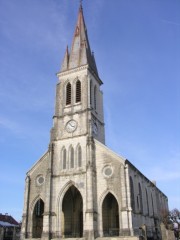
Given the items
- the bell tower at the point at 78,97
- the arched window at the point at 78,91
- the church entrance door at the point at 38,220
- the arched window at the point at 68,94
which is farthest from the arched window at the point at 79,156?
the arched window at the point at 68,94

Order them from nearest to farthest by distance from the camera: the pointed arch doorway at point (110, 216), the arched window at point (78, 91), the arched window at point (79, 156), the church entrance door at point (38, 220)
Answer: the pointed arch doorway at point (110, 216) < the arched window at point (79, 156) < the church entrance door at point (38, 220) < the arched window at point (78, 91)

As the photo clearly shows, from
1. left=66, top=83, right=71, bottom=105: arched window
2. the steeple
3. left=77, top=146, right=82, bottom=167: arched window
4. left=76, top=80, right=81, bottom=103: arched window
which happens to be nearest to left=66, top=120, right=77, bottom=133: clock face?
left=77, top=146, right=82, bottom=167: arched window

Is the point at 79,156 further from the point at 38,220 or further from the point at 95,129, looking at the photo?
the point at 38,220

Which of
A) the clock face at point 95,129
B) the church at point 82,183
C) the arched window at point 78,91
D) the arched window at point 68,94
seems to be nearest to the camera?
the church at point 82,183

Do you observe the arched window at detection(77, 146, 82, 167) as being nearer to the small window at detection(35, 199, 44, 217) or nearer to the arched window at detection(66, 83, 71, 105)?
the small window at detection(35, 199, 44, 217)

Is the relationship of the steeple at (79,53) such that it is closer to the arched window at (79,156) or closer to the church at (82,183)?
the church at (82,183)

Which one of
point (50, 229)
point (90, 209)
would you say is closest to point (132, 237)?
point (90, 209)

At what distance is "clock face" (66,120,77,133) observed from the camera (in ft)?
119

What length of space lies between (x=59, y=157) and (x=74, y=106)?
24.2 feet

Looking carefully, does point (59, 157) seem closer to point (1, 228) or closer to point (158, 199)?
point (1, 228)

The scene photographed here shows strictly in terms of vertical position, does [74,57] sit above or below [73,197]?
above

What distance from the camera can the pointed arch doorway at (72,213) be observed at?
33250mm

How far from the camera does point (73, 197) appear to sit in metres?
35.4

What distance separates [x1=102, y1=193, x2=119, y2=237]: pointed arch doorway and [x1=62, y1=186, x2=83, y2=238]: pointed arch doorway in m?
3.40
